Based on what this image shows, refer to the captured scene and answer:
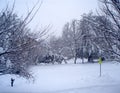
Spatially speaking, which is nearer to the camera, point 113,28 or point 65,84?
point 113,28

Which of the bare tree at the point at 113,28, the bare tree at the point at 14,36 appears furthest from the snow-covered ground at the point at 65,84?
the bare tree at the point at 14,36

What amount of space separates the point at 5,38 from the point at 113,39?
4469mm

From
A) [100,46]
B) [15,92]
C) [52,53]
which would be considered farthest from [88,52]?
[100,46]

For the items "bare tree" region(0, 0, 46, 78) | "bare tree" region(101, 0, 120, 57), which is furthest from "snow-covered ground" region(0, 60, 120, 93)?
"bare tree" region(0, 0, 46, 78)

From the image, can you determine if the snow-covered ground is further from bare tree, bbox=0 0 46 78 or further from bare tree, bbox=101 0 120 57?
bare tree, bbox=0 0 46 78

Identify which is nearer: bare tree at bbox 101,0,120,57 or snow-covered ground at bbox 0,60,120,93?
bare tree at bbox 101,0,120,57

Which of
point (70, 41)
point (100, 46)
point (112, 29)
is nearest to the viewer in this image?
point (112, 29)

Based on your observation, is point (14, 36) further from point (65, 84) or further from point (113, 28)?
point (65, 84)

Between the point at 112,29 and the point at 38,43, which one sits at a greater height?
the point at 112,29

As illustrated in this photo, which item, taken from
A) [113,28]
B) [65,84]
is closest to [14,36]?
[113,28]

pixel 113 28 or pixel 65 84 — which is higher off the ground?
pixel 113 28

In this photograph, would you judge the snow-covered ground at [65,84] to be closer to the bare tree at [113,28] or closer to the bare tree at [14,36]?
the bare tree at [113,28]

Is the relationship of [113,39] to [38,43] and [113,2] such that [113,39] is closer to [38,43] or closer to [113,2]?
[113,2]

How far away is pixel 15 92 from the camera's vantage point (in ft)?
41.1
